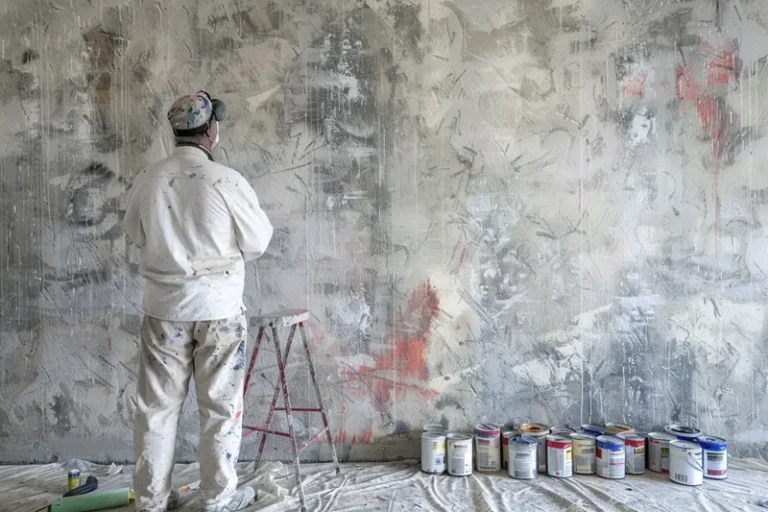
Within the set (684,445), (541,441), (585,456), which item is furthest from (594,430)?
(684,445)

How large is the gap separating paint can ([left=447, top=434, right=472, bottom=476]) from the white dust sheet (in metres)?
0.04

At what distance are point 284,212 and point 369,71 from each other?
0.80 meters

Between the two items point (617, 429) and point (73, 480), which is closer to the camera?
point (73, 480)

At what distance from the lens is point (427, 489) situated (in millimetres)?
2367

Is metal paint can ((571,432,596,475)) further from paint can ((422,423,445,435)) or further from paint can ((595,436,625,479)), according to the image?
paint can ((422,423,445,435))

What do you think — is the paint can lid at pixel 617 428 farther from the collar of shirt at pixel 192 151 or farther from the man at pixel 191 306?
the collar of shirt at pixel 192 151

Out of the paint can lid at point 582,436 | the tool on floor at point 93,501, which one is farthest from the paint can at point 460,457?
the tool on floor at point 93,501

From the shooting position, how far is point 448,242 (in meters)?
2.72

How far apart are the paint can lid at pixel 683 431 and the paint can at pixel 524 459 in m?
0.68

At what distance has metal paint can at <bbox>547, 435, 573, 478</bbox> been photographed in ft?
8.04

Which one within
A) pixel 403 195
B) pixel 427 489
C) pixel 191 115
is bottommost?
pixel 427 489

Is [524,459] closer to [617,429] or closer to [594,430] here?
[594,430]

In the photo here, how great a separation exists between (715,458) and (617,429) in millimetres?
398

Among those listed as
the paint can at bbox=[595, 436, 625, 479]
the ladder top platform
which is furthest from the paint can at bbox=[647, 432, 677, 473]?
the ladder top platform
